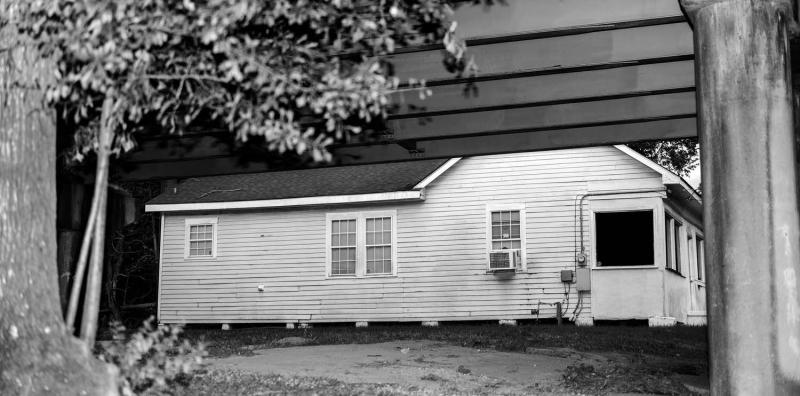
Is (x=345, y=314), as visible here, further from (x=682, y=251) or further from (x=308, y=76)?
(x=308, y=76)

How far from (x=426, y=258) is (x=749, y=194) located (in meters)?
15.9

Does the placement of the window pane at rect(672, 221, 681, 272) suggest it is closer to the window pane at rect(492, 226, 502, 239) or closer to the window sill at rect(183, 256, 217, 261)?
the window pane at rect(492, 226, 502, 239)

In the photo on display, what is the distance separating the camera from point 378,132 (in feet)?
35.5

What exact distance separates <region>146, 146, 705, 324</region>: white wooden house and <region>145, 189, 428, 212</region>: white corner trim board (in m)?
0.04

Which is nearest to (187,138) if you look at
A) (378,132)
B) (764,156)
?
(378,132)

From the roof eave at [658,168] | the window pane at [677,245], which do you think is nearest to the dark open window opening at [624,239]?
the window pane at [677,245]

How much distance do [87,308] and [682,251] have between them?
68.2ft

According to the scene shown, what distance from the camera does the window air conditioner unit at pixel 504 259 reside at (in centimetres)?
2122

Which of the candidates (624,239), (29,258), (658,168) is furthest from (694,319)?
(29,258)

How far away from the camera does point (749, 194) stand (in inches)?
265

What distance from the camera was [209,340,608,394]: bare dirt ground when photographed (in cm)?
996

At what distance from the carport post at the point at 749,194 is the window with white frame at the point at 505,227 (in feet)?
48.1

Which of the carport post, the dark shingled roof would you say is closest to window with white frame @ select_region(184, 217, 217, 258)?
the dark shingled roof

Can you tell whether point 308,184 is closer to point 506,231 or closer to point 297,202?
point 297,202
